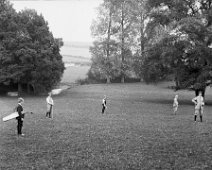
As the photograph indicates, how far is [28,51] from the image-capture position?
62.6 metres

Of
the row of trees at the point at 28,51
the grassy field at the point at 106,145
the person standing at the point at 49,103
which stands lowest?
the grassy field at the point at 106,145

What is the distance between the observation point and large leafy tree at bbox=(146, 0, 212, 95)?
49.6 meters

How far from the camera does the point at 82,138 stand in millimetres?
22641

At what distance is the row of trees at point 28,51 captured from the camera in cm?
6278

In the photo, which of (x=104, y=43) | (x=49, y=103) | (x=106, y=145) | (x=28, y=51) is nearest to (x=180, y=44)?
(x=49, y=103)

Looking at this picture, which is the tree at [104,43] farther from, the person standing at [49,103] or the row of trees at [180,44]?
the person standing at [49,103]

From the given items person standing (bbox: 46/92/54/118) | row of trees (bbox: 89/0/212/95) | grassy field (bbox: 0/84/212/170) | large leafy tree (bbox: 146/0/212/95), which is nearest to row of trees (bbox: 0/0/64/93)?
row of trees (bbox: 89/0/212/95)

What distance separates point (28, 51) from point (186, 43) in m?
25.0

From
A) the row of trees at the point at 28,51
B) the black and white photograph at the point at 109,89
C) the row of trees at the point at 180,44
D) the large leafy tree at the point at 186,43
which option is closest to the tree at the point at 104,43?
the black and white photograph at the point at 109,89

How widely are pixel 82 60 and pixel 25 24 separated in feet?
117

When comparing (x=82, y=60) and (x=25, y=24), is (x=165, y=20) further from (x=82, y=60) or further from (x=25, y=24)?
(x=82, y=60)

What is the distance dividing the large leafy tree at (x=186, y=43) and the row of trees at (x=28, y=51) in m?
17.5

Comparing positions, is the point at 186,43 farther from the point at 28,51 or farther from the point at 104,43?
the point at 104,43

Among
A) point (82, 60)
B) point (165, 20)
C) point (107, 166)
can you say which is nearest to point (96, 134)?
point (107, 166)
